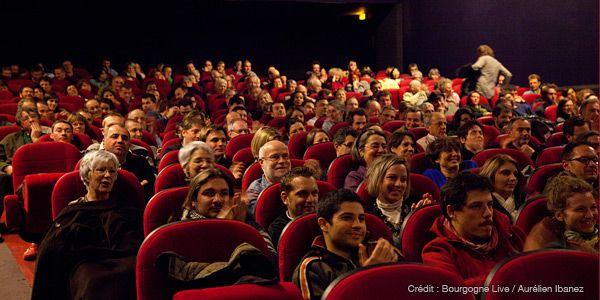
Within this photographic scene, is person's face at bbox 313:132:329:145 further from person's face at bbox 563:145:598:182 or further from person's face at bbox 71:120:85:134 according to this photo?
person's face at bbox 71:120:85:134

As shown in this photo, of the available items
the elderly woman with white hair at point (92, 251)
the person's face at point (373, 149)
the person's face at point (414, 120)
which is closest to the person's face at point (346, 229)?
the elderly woman with white hair at point (92, 251)

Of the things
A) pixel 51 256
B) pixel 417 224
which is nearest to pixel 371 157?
pixel 417 224

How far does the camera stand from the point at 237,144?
16.3ft

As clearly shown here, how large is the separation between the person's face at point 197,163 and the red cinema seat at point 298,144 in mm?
1629

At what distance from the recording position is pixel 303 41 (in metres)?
14.4

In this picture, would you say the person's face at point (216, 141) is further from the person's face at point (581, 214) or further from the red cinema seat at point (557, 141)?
the red cinema seat at point (557, 141)

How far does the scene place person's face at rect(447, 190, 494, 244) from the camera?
2.29m

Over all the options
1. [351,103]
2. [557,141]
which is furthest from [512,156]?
[351,103]

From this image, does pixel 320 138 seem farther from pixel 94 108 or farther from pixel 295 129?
pixel 94 108

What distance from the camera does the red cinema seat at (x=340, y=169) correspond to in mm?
3865

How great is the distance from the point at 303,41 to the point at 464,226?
40.7ft

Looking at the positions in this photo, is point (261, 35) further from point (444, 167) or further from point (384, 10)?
point (444, 167)

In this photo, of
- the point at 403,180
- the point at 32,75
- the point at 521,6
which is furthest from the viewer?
the point at 521,6

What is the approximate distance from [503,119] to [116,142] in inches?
142
